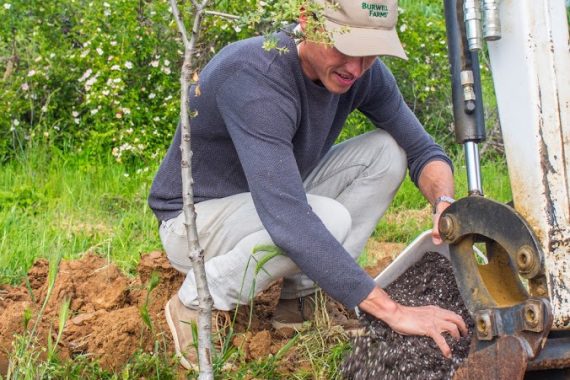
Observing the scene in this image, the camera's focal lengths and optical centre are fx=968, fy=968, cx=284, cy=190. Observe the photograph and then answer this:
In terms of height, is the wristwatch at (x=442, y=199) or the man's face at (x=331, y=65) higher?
the man's face at (x=331, y=65)

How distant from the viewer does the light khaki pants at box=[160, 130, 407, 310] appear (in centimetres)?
339

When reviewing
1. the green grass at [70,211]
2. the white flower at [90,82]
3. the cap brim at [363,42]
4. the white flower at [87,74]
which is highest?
the white flower at [87,74]

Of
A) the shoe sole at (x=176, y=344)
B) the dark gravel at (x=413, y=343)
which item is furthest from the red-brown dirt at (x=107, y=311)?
the dark gravel at (x=413, y=343)

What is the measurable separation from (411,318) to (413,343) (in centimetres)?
→ 8

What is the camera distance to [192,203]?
8.88ft

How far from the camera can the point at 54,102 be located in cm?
584

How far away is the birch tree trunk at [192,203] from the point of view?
2666mm

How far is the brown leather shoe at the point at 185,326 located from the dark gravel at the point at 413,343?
49 centimetres

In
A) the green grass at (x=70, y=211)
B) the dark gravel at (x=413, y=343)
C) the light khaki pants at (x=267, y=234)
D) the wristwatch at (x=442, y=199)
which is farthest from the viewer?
the green grass at (x=70, y=211)

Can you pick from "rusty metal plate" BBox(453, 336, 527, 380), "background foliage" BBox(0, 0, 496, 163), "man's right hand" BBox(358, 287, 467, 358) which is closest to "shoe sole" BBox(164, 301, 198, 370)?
"man's right hand" BBox(358, 287, 467, 358)

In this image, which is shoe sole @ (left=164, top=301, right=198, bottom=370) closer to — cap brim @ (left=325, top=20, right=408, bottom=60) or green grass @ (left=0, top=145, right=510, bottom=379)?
green grass @ (left=0, top=145, right=510, bottom=379)

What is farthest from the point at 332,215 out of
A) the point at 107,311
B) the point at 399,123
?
the point at 107,311

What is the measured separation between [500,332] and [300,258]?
0.72m

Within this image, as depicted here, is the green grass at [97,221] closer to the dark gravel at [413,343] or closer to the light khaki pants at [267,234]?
the dark gravel at [413,343]
